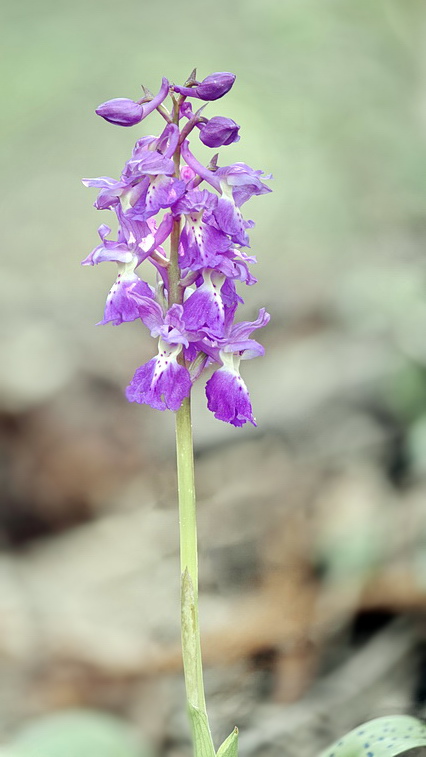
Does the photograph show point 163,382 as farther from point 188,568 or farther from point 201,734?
point 201,734

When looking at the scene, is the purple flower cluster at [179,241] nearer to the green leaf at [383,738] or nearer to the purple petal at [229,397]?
the purple petal at [229,397]

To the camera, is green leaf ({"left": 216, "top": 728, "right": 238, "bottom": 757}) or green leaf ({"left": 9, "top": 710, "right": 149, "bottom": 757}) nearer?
green leaf ({"left": 216, "top": 728, "right": 238, "bottom": 757})

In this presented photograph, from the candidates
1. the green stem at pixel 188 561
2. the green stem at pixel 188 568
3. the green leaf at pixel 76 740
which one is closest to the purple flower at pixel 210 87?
the green stem at pixel 188 568

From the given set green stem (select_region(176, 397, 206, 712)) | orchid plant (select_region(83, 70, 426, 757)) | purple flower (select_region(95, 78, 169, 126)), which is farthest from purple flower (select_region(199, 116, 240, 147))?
green stem (select_region(176, 397, 206, 712))

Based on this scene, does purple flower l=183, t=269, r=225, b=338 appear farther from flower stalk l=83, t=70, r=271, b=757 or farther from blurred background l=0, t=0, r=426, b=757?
blurred background l=0, t=0, r=426, b=757

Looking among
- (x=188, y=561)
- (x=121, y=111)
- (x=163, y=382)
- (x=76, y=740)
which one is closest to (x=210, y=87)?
(x=121, y=111)

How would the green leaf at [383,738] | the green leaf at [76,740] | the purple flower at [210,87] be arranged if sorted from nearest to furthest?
the purple flower at [210,87], the green leaf at [383,738], the green leaf at [76,740]
